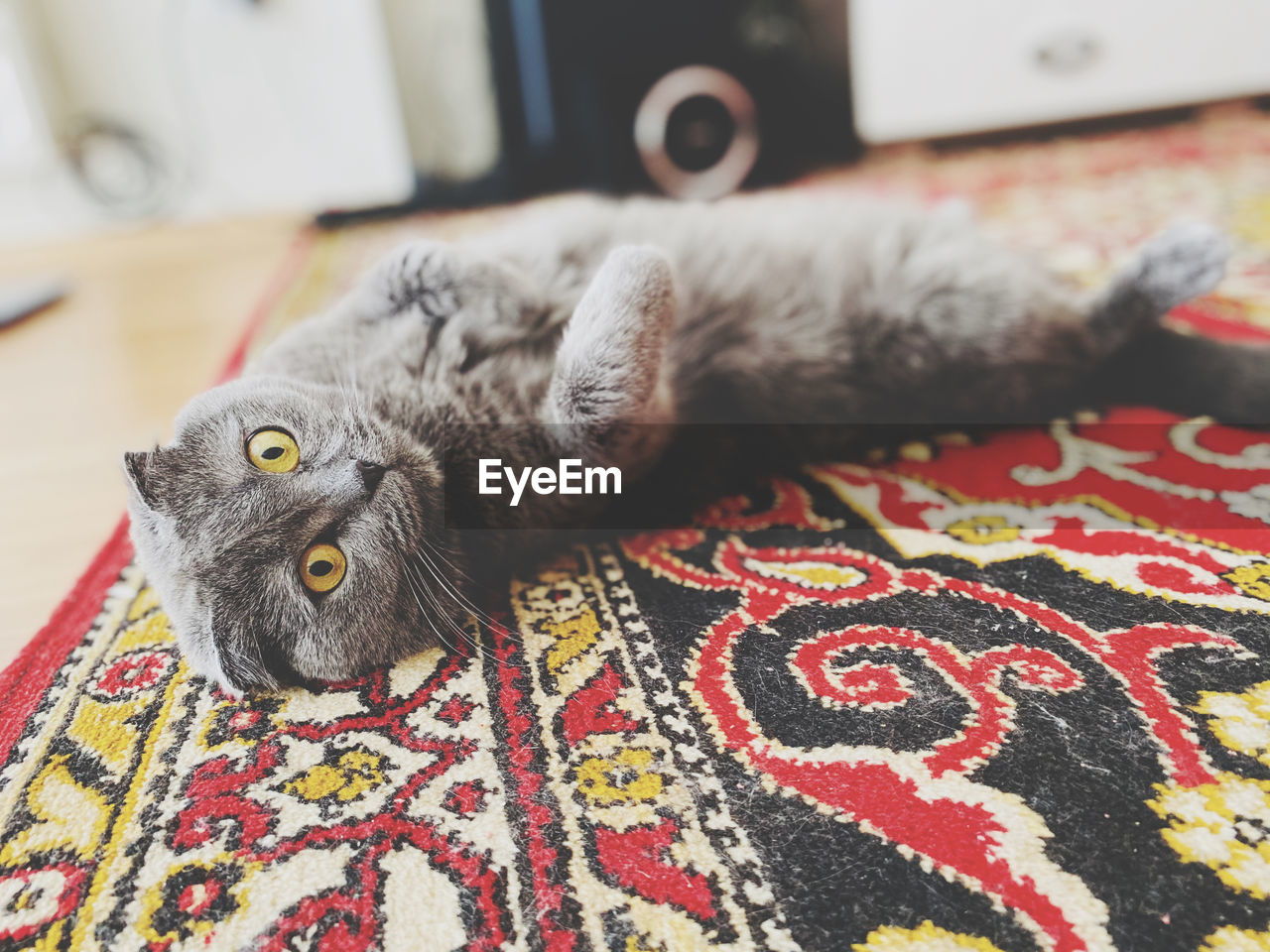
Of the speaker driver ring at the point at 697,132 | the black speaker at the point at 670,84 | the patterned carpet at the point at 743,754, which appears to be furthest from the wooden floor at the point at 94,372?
the speaker driver ring at the point at 697,132

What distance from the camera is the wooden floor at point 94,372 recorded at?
1054 mm

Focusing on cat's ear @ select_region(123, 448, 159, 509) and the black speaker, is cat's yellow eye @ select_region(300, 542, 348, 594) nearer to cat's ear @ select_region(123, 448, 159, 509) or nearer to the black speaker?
cat's ear @ select_region(123, 448, 159, 509)

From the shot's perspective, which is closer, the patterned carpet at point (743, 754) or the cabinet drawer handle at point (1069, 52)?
the patterned carpet at point (743, 754)

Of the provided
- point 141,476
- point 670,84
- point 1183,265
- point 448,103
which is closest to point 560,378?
point 141,476

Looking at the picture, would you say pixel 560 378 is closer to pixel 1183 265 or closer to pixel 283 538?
pixel 283 538

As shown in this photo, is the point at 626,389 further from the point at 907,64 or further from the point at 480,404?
the point at 907,64

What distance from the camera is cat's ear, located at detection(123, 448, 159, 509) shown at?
2.33 feet

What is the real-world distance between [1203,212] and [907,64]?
1.23 meters

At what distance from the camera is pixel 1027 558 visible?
844 millimetres

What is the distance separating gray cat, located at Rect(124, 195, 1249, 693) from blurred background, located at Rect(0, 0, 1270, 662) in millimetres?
1165

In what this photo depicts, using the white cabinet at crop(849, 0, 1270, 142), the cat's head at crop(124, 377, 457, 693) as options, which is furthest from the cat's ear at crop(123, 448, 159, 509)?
the white cabinet at crop(849, 0, 1270, 142)

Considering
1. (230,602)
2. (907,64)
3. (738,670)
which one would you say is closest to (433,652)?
(230,602)

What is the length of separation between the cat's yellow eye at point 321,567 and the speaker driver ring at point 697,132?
1.97m

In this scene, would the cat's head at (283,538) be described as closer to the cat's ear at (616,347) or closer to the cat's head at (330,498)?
the cat's head at (330,498)
